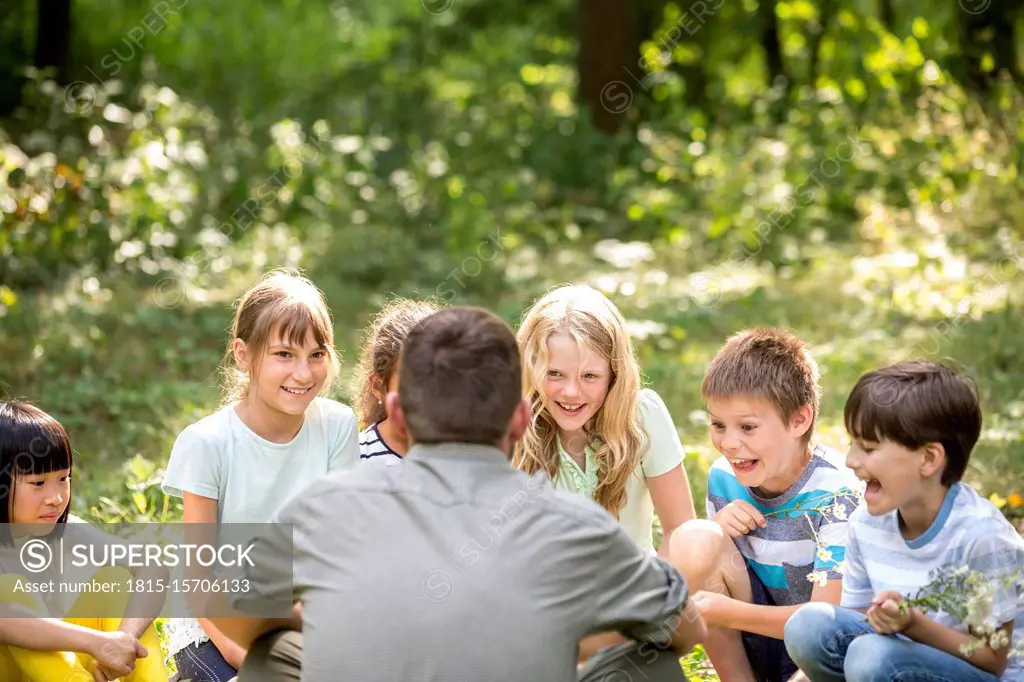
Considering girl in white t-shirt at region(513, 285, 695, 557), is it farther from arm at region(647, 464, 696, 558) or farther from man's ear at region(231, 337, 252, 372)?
man's ear at region(231, 337, 252, 372)

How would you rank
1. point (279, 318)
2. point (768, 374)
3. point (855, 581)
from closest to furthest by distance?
point (855, 581) < point (768, 374) < point (279, 318)

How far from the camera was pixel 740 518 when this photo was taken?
3.29m

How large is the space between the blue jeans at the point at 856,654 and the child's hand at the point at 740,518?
0.39 meters

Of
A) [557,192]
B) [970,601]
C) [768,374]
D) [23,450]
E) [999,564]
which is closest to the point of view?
[970,601]

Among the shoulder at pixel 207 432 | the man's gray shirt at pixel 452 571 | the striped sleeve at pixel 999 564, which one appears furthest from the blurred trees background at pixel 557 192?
the striped sleeve at pixel 999 564

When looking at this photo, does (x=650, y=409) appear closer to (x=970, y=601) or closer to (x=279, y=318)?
(x=279, y=318)

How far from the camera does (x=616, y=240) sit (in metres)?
9.75

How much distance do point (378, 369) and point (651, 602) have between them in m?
1.44

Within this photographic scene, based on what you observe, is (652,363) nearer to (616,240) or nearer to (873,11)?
(616,240)

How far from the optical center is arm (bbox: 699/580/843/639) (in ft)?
10.2

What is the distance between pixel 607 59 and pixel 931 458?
29.6 ft

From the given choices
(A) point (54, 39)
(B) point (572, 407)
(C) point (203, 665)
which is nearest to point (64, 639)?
(C) point (203, 665)

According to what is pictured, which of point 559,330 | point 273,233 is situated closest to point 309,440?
point 559,330

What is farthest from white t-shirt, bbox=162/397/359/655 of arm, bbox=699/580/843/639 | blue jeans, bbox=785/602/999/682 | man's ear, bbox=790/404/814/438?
blue jeans, bbox=785/602/999/682
